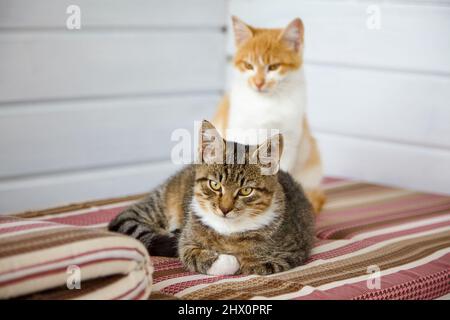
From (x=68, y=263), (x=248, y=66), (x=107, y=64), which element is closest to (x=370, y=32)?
(x=248, y=66)

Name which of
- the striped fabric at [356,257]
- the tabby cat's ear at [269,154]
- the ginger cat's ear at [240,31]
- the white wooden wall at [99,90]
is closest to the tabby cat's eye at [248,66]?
the ginger cat's ear at [240,31]

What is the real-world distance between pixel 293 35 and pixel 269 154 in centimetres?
78

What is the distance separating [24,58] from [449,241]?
177 cm

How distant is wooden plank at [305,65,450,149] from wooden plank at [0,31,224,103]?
0.58 metres

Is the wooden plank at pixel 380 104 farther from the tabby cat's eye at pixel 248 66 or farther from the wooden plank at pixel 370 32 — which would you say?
the tabby cat's eye at pixel 248 66

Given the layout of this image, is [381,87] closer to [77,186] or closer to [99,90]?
[99,90]

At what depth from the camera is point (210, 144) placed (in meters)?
1.87

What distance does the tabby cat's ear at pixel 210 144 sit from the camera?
72.6 inches

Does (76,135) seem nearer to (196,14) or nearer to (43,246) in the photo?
(196,14)

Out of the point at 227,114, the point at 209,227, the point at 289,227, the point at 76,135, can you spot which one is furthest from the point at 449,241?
the point at 76,135

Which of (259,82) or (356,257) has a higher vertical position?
(259,82)

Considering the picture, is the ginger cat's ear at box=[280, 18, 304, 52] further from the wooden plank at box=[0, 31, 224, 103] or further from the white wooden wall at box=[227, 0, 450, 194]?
the wooden plank at box=[0, 31, 224, 103]

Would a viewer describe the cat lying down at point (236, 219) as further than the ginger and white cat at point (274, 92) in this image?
No

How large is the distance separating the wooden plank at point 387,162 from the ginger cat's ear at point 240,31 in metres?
0.75
